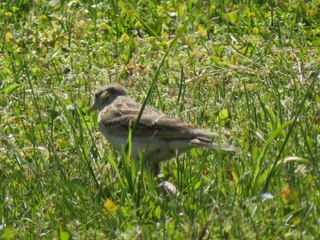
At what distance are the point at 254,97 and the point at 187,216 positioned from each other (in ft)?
8.24

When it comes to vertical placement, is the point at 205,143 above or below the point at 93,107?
above

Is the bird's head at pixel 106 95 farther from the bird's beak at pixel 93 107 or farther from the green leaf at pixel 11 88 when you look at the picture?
the green leaf at pixel 11 88

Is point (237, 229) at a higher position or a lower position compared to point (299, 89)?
higher

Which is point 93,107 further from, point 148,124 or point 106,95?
point 148,124

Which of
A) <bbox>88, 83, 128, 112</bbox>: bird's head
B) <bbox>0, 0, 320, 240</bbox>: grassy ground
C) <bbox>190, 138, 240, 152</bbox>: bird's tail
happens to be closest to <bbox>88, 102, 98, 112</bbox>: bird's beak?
<bbox>88, 83, 128, 112</bbox>: bird's head

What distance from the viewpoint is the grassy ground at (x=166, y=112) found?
547 centimetres

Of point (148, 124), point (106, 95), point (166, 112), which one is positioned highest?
point (148, 124)

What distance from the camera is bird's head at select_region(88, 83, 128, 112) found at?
755cm

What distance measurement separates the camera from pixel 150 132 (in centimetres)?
681

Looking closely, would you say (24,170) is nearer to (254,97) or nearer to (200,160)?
(200,160)

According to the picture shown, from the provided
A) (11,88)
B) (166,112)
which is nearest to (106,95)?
(166,112)

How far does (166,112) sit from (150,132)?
2.76 feet

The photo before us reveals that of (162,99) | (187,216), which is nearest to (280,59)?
(162,99)

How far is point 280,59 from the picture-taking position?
27.0 feet
